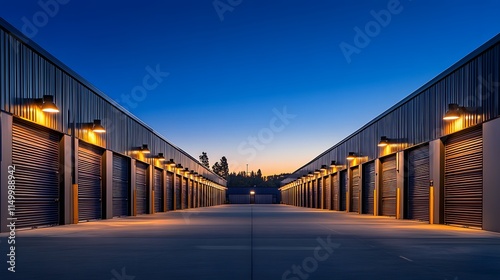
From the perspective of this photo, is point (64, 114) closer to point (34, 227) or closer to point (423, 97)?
point (34, 227)

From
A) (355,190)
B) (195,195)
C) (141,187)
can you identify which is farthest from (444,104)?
(195,195)

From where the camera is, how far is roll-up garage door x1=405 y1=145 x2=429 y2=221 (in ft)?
83.3

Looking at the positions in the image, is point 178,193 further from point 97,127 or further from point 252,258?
point 252,258

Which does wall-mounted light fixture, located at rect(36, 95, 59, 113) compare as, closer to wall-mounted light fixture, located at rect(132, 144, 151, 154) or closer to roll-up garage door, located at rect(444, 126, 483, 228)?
roll-up garage door, located at rect(444, 126, 483, 228)

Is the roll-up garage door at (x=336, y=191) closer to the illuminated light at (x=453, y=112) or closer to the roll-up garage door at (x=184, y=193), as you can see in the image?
the roll-up garage door at (x=184, y=193)

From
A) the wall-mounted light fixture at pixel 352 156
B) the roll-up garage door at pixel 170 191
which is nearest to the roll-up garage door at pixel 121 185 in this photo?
the roll-up garage door at pixel 170 191

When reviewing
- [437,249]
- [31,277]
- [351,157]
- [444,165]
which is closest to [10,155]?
[31,277]

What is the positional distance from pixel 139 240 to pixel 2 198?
5.06 metres

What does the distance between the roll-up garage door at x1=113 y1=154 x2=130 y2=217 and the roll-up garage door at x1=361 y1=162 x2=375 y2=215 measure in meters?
17.0

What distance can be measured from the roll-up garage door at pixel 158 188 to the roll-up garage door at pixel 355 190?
53.6 feet

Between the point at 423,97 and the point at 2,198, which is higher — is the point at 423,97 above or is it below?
above

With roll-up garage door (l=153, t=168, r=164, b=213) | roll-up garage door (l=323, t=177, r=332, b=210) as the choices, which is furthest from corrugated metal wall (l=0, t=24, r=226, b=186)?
roll-up garage door (l=323, t=177, r=332, b=210)

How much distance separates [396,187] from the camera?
100 ft

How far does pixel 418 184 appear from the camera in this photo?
26.8m
